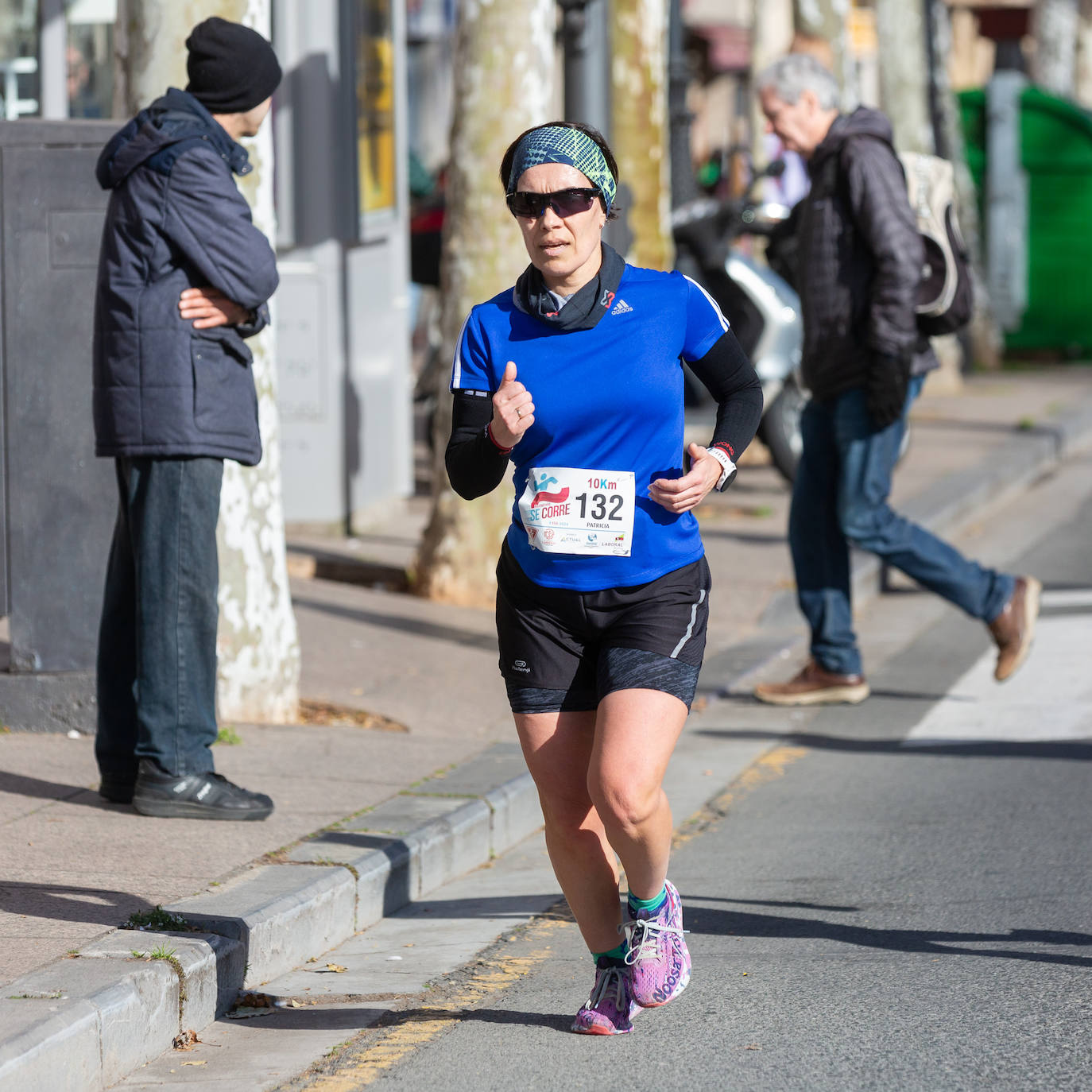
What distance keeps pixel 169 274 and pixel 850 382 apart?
2.70m

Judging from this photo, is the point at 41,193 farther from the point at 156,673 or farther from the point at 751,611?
the point at 751,611

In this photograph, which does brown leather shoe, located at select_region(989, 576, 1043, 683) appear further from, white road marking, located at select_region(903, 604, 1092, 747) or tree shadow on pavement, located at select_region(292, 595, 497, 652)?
tree shadow on pavement, located at select_region(292, 595, 497, 652)

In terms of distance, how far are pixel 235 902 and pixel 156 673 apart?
1.00 metres

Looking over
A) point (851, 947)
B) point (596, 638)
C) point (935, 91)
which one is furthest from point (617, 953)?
point (935, 91)

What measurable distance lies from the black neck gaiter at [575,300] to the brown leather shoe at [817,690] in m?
3.66

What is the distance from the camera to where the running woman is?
12.8 feet

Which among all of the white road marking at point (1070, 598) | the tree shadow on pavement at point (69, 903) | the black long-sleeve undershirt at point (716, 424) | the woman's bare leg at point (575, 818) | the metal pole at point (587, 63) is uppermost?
the metal pole at point (587, 63)

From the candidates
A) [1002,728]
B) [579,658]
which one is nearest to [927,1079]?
[579,658]

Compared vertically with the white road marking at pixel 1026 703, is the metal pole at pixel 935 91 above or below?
above

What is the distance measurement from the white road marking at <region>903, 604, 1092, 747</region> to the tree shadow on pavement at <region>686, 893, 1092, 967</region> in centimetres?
205

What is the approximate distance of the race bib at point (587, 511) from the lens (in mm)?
3902

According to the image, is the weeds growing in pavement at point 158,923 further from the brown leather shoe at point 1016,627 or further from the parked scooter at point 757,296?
the parked scooter at point 757,296

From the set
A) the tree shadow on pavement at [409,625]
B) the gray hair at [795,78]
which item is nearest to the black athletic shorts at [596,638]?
the gray hair at [795,78]

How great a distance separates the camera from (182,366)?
5297 mm
